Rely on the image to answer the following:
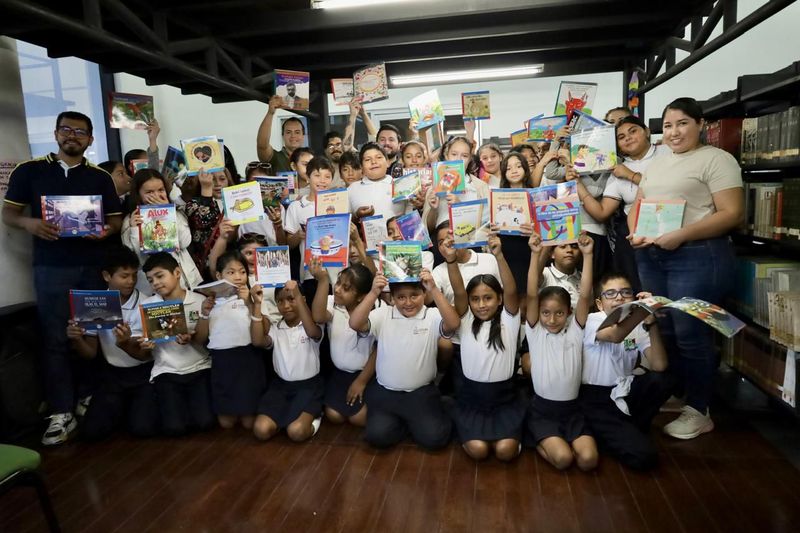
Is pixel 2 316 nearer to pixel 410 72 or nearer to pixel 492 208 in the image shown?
pixel 492 208

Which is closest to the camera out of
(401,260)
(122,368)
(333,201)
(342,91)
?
(401,260)

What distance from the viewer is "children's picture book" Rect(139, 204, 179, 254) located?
2939 millimetres

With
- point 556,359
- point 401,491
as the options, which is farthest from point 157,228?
point 556,359

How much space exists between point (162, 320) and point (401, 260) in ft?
4.37

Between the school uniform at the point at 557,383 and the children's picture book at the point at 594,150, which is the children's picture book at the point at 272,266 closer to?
the school uniform at the point at 557,383

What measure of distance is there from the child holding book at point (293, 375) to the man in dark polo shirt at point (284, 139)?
1506 millimetres

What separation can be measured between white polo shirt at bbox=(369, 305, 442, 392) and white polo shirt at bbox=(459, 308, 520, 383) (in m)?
0.21

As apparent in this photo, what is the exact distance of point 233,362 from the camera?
120 inches

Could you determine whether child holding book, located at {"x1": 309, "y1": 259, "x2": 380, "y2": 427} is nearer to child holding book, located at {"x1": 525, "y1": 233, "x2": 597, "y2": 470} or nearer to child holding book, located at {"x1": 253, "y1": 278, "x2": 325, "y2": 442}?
child holding book, located at {"x1": 253, "y1": 278, "x2": 325, "y2": 442}

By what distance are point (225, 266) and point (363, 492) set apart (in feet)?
4.61

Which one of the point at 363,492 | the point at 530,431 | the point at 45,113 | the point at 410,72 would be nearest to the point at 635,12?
the point at 410,72

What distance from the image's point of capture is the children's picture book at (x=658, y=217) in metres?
2.54

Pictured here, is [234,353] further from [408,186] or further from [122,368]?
[408,186]

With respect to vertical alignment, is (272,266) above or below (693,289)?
above
